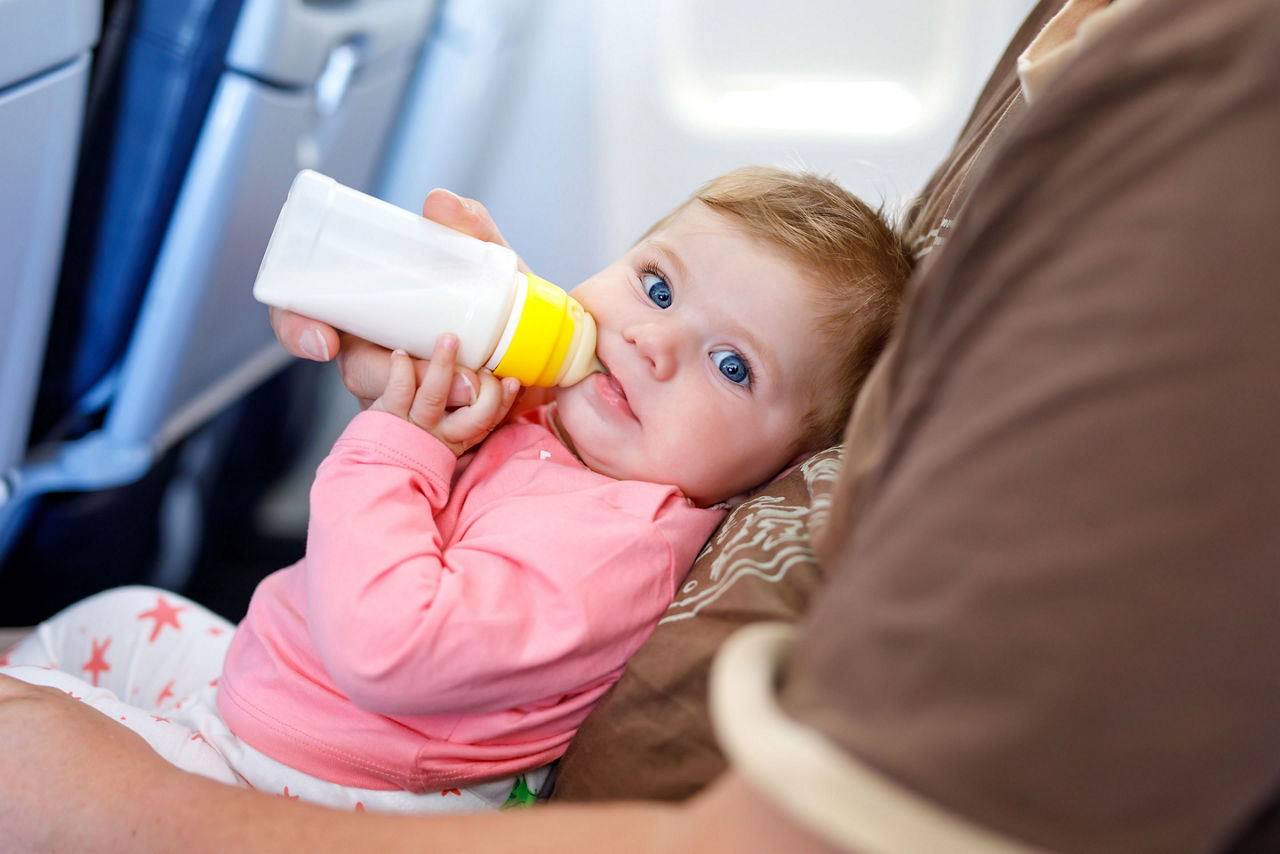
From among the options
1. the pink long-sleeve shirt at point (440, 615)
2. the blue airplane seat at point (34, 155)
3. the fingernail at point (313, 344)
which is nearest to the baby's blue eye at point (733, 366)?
the pink long-sleeve shirt at point (440, 615)

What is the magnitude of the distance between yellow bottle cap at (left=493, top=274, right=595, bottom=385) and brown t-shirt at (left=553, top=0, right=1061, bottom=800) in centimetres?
21

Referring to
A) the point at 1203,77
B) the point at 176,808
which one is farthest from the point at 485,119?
the point at 1203,77

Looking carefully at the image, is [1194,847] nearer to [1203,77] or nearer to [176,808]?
[1203,77]

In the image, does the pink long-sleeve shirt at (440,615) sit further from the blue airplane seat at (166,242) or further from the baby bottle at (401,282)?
the blue airplane seat at (166,242)

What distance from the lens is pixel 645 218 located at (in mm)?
1977

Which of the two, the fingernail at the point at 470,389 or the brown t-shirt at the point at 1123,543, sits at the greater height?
the brown t-shirt at the point at 1123,543

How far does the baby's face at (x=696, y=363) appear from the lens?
926mm

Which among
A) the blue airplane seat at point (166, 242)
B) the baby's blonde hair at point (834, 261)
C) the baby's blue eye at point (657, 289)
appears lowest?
the blue airplane seat at point (166, 242)

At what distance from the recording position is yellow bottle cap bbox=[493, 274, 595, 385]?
2.71 ft

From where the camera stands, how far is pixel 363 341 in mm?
868

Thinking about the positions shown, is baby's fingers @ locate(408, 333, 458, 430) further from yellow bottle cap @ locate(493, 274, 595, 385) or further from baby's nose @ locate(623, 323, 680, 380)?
baby's nose @ locate(623, 323, 680, 380)

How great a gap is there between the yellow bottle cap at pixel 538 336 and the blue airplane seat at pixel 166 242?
531mm

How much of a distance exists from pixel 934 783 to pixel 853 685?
0.05 metres

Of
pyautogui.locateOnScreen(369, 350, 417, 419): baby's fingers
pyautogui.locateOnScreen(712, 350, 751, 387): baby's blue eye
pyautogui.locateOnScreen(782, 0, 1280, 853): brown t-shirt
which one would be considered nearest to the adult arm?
pyautogui.locateOnScreen(782, 0, 1280, 853): brown t-shirt
